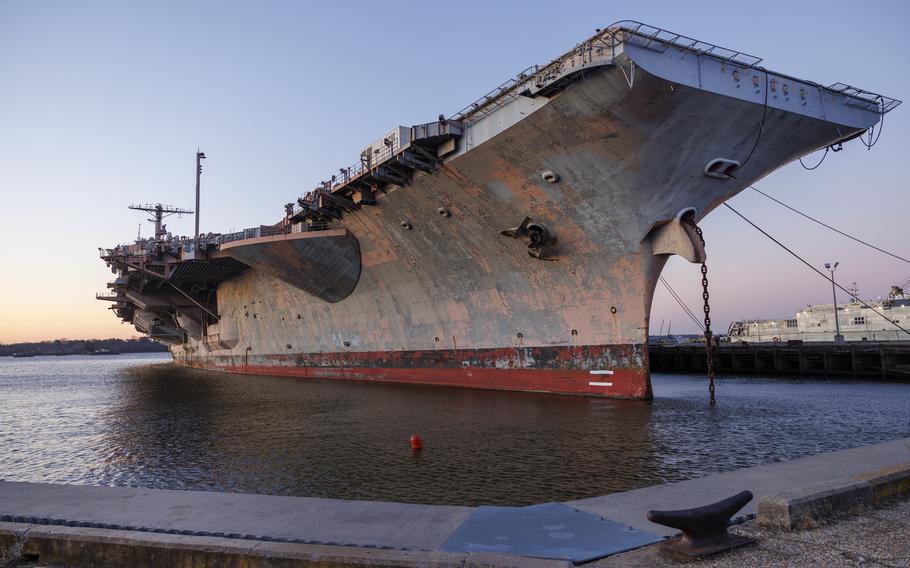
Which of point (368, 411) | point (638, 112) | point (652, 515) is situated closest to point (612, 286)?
point (638, 112)

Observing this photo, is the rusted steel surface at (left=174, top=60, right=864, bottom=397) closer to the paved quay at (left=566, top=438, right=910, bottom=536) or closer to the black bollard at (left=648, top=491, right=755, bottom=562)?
the paved quay at (left=566, top=438, right=910, bottom=536)

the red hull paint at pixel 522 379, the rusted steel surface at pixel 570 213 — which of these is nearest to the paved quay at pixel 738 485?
the rusted steel surface at pixel 570 213

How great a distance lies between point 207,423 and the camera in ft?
52.1

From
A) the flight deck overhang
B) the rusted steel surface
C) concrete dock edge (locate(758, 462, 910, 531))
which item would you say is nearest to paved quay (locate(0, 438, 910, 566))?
concrete dock edge (locate(758, 462, 910, 531))

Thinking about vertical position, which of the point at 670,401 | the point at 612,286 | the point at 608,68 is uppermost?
the point at 608,68

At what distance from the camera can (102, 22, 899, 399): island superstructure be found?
1500cm

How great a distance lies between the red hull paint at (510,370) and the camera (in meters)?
18.1

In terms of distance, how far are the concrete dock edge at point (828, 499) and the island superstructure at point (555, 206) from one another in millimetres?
11044

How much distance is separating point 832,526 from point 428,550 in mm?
3164

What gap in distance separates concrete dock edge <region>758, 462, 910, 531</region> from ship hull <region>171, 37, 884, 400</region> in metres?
11.0

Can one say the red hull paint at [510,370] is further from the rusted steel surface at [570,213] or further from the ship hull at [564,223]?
the rusted steel surface at [570,213]

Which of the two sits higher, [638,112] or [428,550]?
[638,112]

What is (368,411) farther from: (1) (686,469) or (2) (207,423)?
(1) (686,469)

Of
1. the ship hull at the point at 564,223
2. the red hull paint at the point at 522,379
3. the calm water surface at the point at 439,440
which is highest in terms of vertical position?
the ship hull at the point at 564,223
